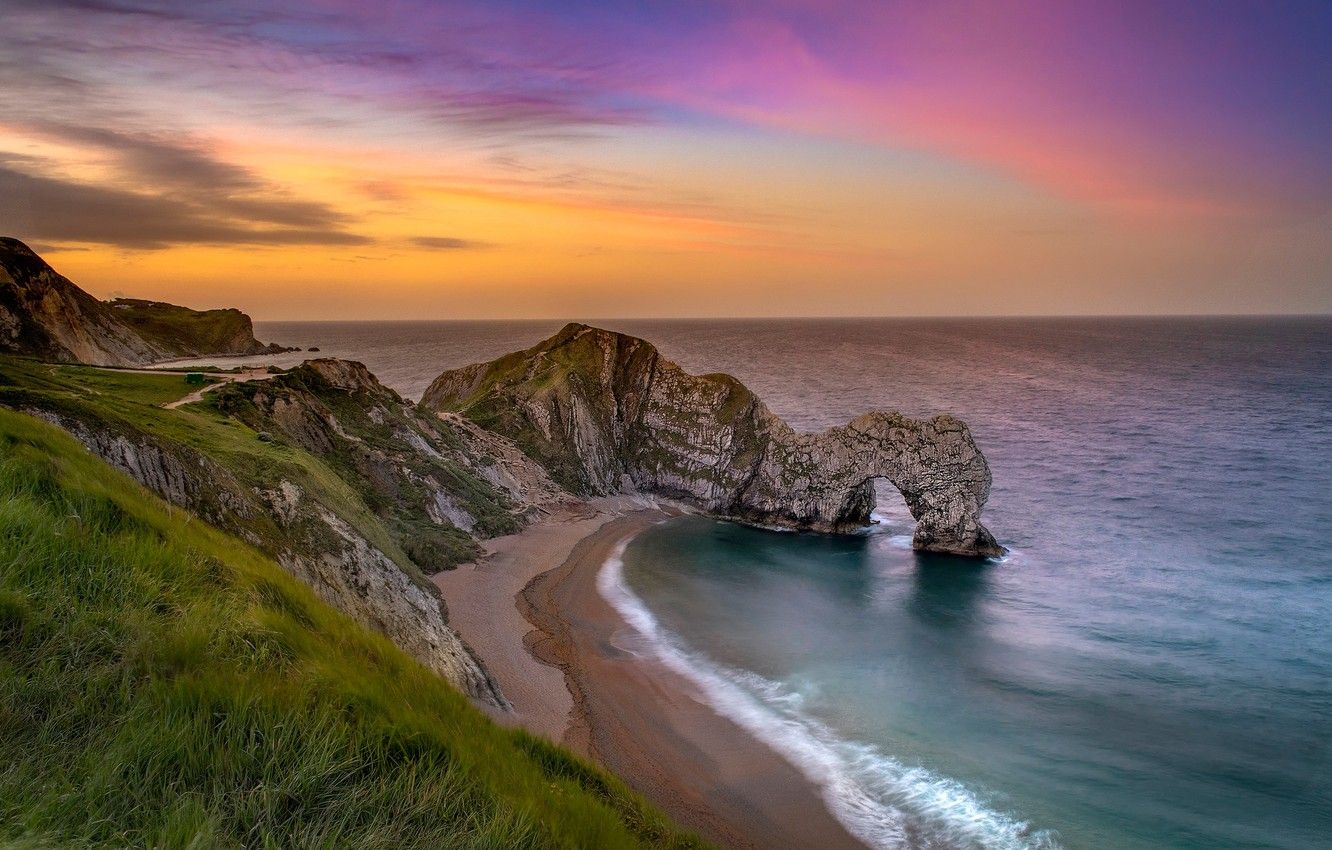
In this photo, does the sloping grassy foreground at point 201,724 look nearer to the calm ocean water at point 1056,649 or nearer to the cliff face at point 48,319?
the calm ocean water at point 1056,649

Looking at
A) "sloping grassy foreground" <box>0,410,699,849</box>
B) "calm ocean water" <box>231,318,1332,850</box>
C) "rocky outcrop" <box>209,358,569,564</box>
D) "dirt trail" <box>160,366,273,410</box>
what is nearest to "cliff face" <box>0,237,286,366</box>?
"dirt trail" <box>160,366,273,410</box>

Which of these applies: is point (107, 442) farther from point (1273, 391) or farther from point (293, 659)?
point (1273, 391)

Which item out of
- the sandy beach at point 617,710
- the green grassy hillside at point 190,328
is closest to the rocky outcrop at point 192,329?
the green grassy hillside at point 190,328

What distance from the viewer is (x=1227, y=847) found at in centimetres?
1750

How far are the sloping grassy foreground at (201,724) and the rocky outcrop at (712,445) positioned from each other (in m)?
38.8

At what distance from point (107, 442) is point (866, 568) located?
34262 mm

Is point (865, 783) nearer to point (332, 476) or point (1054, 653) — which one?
point (1054, 653)

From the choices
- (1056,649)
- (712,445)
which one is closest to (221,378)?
(712,445)

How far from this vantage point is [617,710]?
22281 mm

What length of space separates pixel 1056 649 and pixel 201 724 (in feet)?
105

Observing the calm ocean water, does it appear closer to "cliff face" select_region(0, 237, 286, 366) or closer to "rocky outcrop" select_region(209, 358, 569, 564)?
"rocky outcrop" select_region(209, 358, 569, 564)

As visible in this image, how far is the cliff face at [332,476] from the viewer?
1653 centimetres

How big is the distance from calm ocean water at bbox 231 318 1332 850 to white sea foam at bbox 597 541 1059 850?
77mm

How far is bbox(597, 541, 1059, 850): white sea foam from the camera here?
1727cm
